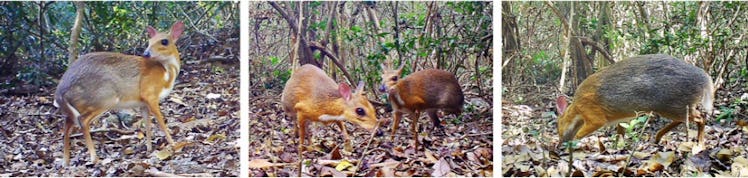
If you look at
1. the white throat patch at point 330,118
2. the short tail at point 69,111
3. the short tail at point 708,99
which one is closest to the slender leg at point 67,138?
the short tail at point 69,111

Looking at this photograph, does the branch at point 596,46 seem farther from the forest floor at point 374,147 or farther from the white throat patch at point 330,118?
the white throat patch at point 330,118

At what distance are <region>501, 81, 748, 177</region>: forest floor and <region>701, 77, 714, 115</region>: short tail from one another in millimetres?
47

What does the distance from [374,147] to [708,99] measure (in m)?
1.76

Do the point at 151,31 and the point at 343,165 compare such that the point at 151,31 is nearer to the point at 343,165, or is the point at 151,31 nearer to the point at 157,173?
the point at 157,173

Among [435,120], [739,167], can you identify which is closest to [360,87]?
[435,120]

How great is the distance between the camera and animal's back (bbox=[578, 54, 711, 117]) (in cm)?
415

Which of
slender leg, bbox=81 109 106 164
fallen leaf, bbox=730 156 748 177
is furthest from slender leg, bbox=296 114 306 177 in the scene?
fallen leaf, bbox=730 156 748 177

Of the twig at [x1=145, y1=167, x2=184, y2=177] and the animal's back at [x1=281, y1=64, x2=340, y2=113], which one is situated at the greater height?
the animal's back at [x1=281, y1=64, x2=340, y2=113]

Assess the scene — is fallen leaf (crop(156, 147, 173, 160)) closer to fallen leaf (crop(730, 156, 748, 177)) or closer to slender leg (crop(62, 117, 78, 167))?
slender leg (crop(62, 117, 78, 167))

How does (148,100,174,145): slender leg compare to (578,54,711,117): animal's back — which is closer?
(578,54,711,117): animal's back

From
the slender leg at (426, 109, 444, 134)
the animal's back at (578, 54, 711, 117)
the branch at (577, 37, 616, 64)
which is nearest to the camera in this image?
Answer: the animal's back at (578, 54, 711, 117)

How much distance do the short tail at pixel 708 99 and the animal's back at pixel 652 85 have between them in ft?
0.04

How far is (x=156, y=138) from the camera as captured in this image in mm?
4406

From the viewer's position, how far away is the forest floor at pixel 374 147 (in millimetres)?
4336
